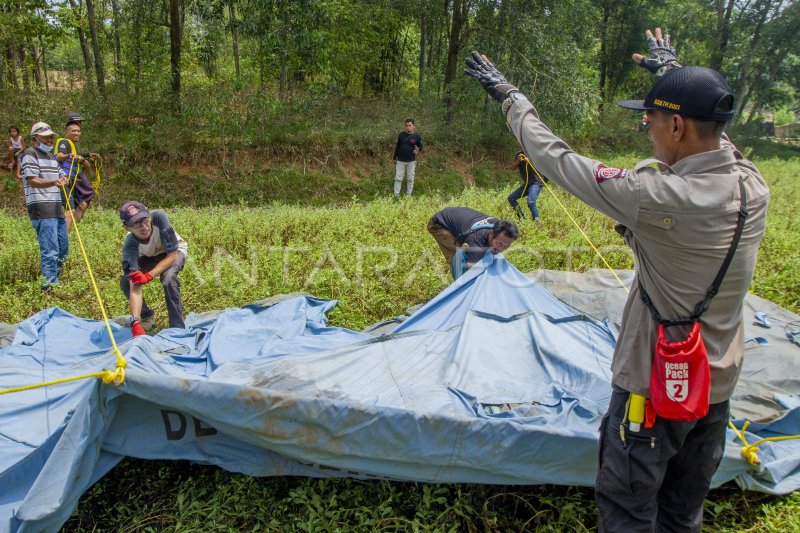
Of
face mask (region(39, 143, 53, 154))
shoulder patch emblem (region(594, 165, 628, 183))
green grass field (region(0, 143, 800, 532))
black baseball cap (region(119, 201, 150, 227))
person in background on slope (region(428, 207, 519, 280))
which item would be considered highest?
shoulder patch emblem (region(594, 165, 628, 183))

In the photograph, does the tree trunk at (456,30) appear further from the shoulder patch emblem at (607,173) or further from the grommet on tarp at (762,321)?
the shoulder patch emblem at (607,173)

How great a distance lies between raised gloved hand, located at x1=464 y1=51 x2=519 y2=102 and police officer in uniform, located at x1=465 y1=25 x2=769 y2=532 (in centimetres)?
19

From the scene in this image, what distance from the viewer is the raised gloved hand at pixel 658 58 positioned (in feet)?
8.40

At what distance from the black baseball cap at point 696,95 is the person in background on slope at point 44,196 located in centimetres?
552

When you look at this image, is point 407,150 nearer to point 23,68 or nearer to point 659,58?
point 659,58

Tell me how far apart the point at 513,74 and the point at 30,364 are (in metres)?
11.7

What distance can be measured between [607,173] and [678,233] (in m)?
0.26

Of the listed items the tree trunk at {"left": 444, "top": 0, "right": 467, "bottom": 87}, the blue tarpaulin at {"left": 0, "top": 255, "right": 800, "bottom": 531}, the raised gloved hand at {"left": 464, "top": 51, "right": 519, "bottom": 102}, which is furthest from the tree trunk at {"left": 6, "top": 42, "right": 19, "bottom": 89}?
the raised gloved hand at {"left": 464, "top": 51, "right": 519, "bottom": 102}

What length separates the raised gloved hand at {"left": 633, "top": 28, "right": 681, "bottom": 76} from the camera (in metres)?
2.56

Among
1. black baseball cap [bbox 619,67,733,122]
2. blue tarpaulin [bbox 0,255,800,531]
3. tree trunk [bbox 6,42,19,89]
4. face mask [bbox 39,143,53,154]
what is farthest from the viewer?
tree trunk [bbox 6,42,19,89]

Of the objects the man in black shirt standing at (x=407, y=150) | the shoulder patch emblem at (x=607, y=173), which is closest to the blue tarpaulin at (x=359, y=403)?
the shoulder patch emblem at (x=607, y=173)

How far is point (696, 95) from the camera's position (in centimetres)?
162

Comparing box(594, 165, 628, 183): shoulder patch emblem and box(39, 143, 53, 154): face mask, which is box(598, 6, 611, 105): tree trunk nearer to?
box(39, 143, 53, 154): face mask

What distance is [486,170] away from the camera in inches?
569
